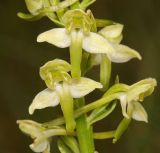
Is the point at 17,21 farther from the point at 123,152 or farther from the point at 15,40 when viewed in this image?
the point at 123,152

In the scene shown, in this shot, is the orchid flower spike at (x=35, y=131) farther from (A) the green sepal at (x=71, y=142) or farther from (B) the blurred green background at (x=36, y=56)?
(B) the blurred green background at (x=36, y=56)

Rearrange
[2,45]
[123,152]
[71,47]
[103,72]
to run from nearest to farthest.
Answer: [71,47] → [103,72] → [123,152] → [2,45]

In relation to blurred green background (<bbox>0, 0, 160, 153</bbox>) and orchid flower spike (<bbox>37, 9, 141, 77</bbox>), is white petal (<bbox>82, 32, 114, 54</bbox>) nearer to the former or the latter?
orchid flower spike (<bbox>37, 9, 141, 77</bbox>)

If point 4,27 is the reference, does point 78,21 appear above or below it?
above

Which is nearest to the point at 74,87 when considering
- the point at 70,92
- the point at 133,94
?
the point at 70,92

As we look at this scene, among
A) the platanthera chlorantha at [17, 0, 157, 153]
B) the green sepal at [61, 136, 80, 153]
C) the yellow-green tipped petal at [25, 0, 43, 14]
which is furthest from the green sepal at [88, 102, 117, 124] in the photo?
the yellow-green tipped petal at [25, 0, 43, 14]

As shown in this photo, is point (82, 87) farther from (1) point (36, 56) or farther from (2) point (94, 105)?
(1) point (36, 56)

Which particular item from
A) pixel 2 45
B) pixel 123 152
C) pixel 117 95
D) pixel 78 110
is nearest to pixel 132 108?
pixel 117 95

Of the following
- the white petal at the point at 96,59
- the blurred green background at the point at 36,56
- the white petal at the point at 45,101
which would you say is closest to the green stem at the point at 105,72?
the white petal at the point at 96,59
